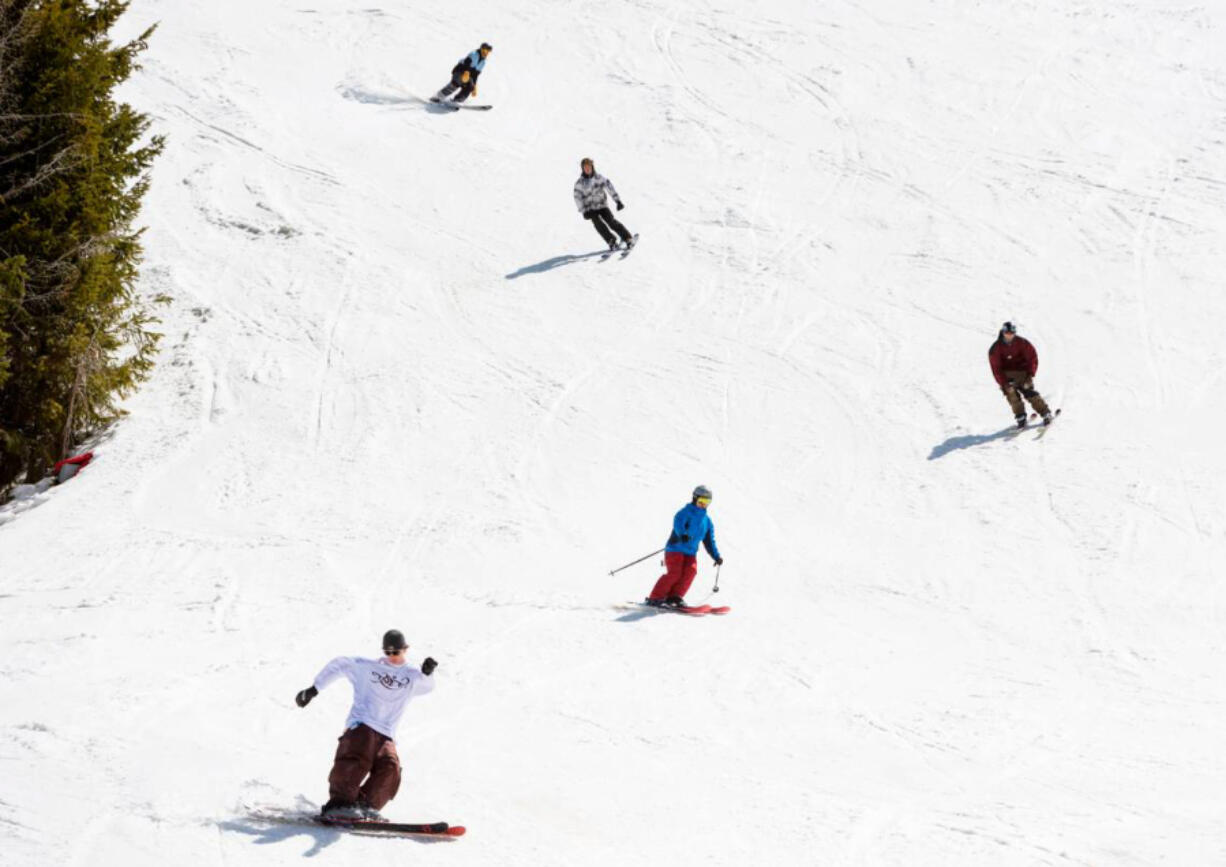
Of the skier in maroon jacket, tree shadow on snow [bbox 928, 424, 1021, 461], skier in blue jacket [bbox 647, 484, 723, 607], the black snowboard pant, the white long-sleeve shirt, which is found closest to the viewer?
the white long-sleeve shirt

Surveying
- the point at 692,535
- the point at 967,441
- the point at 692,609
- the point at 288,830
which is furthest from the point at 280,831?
the point at 967,441

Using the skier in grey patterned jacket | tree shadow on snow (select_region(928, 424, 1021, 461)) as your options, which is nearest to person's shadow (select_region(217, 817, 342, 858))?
tree shadow on snow (select_region(928, 424, 1021, 461))

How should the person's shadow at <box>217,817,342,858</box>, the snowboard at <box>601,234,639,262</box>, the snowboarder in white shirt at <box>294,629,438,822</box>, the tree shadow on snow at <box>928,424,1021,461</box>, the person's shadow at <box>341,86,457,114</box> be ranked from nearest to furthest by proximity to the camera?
1. the person's shadow at <box>217,817,342,858</box>
2. the snowboarder in white shirt at <box>294,629,438,822</box>
3. the tree shadow on snow at <box>928,424,1021,461</box>
4. the snowboard at <box>601,234,639,262</box>
5. the person's shadow at <box>341,86,457,114</box>

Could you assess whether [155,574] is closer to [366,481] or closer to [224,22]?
[366,481]

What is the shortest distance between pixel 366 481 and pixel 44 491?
150 inches

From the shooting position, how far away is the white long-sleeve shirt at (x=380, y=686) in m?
7.92

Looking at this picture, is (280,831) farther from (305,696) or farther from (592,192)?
(592,192)

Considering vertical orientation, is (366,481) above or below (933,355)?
below

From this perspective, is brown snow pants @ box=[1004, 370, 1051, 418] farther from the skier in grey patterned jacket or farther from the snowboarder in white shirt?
the snowboarder in white shirt

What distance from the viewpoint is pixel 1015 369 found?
15.7m

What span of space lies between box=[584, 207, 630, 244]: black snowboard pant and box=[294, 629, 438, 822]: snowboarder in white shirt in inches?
516

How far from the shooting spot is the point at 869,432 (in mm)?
16219

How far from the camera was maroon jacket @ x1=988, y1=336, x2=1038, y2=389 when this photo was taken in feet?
51.2

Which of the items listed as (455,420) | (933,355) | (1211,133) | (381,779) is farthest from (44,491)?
(1211,133)
